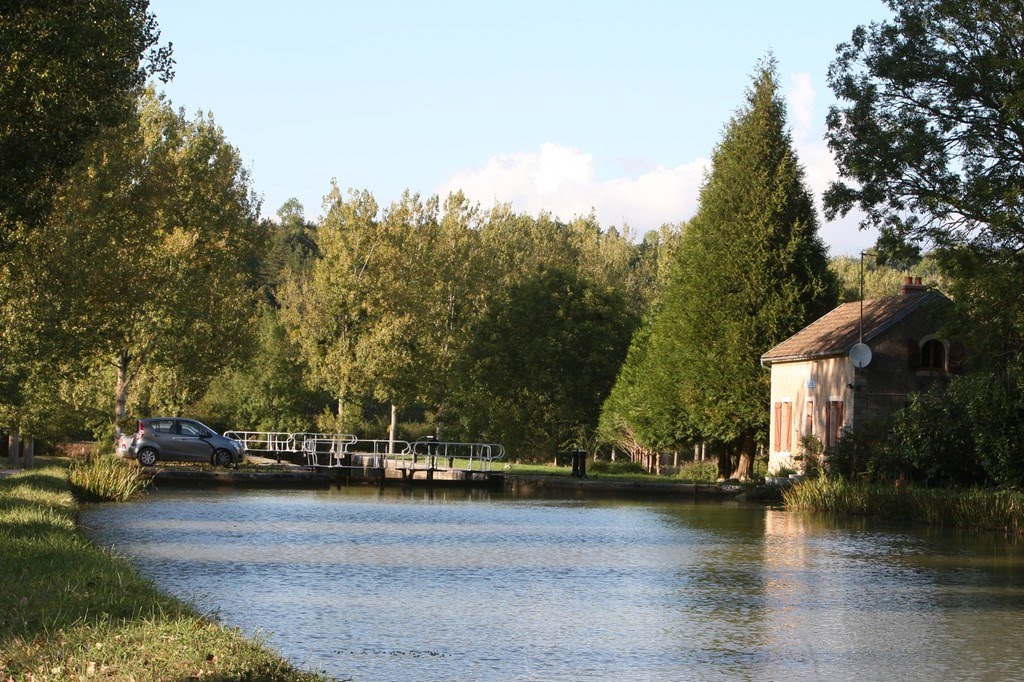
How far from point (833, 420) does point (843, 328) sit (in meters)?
3.13

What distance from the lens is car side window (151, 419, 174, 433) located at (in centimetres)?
4253

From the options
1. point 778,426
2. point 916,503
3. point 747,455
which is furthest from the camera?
point 747,455

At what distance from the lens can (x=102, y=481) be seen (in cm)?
2925

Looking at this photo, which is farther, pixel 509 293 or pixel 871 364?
pixel 509 293

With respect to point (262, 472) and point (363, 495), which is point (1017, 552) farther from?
point (262, 472)

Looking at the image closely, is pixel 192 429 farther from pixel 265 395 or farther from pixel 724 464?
pixel 265 395

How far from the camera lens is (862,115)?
36.1 meters

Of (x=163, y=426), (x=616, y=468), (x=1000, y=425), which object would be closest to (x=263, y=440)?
(x=163, y=426)

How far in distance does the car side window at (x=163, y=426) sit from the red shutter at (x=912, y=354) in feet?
75.9

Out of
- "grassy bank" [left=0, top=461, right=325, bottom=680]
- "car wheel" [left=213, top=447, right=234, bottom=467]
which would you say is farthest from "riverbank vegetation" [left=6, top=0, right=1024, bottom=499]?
"grassy bank" [left=0, top=461, right=325, bottom=680]

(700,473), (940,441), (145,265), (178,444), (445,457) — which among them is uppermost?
(145,265)

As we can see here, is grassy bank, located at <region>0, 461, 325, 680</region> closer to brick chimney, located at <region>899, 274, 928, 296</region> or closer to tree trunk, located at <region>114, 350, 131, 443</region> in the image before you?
brick chimney, located at <region>899, 274, 928, 296</region>

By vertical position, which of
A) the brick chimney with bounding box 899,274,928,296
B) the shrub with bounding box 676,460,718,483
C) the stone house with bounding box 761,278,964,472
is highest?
the brick chimney with bounding box 899,274,928,296

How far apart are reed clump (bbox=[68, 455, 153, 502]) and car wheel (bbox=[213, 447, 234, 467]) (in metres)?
11.4
